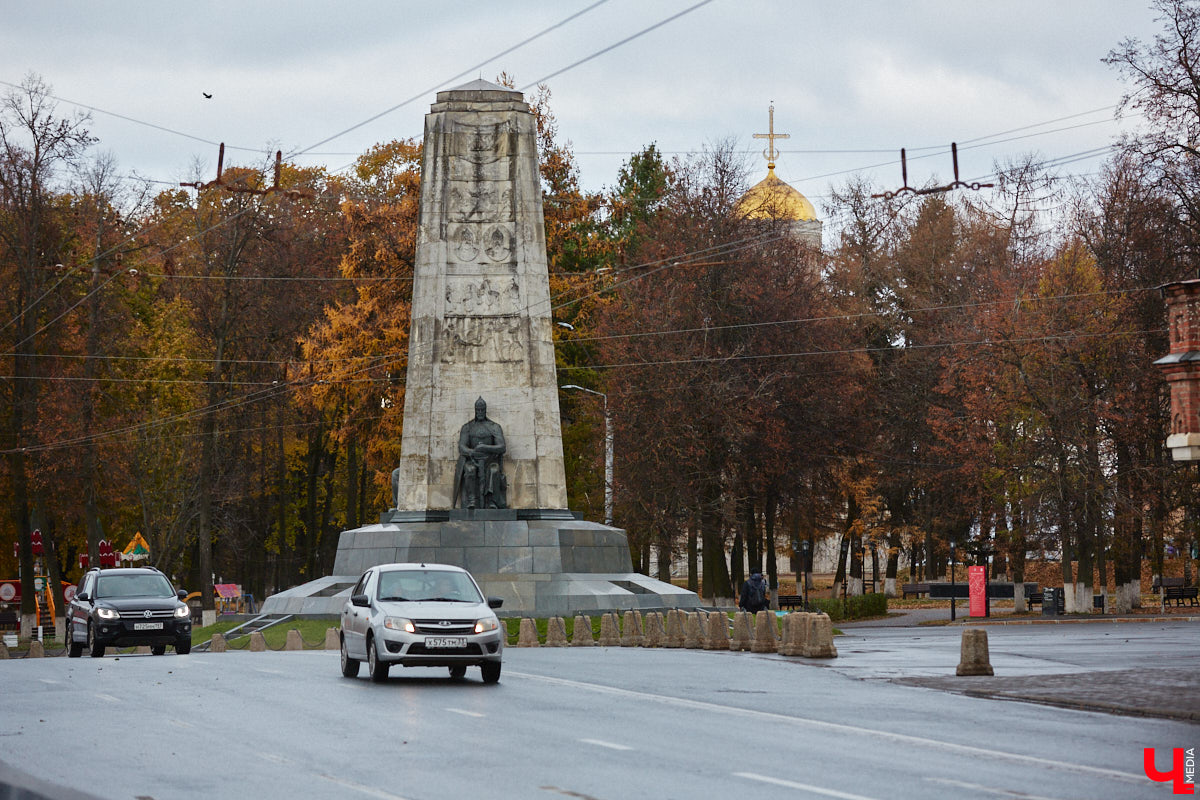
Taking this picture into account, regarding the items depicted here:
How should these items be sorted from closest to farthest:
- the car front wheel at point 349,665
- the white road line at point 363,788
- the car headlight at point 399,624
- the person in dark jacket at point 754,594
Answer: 1. the white road line at point 363,788
2. the car headlight at point 399,624
3. the car front wheel at point 349,665
4. the person in dark jacket at point 754,594

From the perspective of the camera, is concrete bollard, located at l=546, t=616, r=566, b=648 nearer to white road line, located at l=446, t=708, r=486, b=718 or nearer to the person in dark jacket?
the person in dark jacket

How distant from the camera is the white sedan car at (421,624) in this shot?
19234 mm

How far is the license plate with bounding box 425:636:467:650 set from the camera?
19.2 meters

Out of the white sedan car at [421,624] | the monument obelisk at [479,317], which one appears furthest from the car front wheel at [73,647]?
the white sedan car at [421,624]

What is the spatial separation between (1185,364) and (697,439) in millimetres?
31152

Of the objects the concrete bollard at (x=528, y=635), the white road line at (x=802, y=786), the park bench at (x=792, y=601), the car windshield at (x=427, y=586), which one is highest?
the car windshield at (x=427, y=586)

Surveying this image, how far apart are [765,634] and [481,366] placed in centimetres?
1275

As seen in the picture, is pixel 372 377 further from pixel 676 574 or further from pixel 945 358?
pixel 676 574

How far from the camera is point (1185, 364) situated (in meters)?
20.7

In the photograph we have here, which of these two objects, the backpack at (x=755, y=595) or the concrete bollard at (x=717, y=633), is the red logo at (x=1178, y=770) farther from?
the backpack at (x=755, y=595)

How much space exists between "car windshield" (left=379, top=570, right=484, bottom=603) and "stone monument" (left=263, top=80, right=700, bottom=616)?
15.5 metres

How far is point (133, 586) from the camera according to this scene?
1170 inches

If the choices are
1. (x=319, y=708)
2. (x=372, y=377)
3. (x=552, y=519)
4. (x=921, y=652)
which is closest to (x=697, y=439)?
(x=372, y=377)

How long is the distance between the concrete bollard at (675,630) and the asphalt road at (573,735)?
20.9ft
